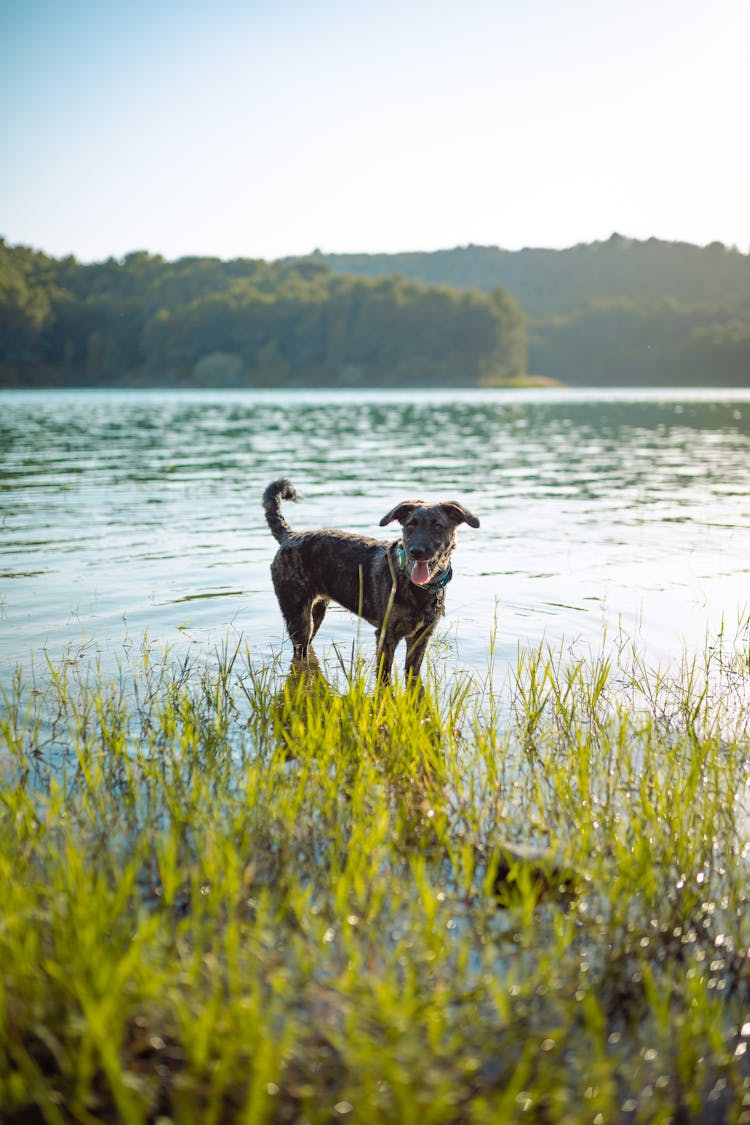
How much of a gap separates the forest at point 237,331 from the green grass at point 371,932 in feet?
385

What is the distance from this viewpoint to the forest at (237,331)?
120062 millimetres

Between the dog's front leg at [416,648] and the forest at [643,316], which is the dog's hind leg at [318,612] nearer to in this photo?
the dog's front leg at [416,648]

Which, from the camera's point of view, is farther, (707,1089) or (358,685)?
(358,685)

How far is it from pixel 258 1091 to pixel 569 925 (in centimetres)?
142

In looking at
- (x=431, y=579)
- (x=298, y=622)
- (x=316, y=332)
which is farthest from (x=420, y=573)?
(x=316, y=332)

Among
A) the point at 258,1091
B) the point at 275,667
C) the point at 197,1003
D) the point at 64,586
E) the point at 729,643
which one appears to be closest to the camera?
the point at 258,1091

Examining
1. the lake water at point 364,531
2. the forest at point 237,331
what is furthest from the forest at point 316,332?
the lake water at point 364,531

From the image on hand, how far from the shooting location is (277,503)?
25.9 ft

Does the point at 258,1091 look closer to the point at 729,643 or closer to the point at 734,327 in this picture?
the point at 729,643

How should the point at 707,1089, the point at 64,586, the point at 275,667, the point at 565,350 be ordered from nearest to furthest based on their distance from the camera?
1. the point at 707,1089
2. the point at 275,667
3. the point at 64,586
4. the point at 565,350

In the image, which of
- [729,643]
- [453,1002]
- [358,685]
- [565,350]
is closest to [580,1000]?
[453,1002]

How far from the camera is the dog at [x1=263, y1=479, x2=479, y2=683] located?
6.43m

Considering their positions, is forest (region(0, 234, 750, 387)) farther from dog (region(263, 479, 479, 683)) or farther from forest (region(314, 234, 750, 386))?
dog (region(263, 479, 479, 683))

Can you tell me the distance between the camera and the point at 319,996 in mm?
2756
